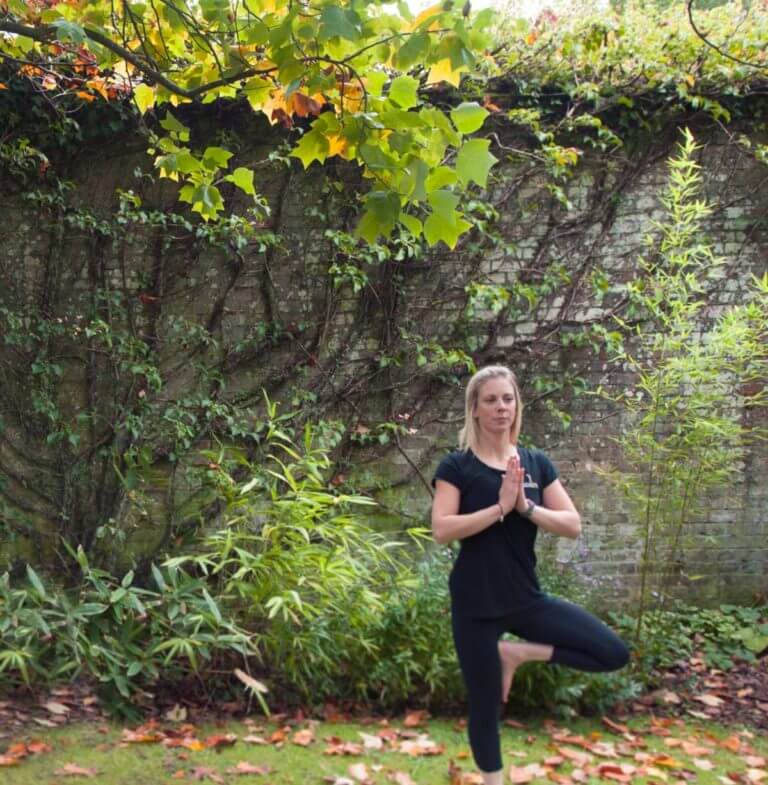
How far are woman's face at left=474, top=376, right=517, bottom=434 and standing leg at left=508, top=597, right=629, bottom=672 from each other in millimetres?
629

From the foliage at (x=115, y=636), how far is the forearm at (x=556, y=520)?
161 cm

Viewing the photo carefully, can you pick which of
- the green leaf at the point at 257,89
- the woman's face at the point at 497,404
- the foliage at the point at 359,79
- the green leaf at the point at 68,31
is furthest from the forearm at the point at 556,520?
the green leaf at the point at 68,31

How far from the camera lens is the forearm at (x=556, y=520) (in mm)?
2832

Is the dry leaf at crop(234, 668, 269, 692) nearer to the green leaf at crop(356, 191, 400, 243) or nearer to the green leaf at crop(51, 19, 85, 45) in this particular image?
the green leaf at crop(356, 191, 400, 243)

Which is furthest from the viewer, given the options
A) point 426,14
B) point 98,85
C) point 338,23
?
point 98,85

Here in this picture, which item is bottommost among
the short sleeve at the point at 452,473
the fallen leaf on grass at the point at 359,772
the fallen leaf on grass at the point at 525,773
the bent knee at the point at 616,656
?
the fallen leaf on grass at the point at 359,772

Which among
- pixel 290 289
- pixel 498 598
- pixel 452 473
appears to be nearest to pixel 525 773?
pixel 498 598

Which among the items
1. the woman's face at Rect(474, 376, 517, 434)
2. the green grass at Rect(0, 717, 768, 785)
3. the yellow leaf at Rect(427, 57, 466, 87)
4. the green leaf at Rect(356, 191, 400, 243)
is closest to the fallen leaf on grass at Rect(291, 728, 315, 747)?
the green grass at Rect(0, 717, 768, 785)

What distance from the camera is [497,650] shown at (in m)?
2.82

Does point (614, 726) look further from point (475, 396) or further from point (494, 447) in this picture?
point (475, 396)

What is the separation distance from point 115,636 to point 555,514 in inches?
87.6

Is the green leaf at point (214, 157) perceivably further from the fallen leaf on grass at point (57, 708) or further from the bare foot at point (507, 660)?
the fallen leaf on grass at point (57, 708)

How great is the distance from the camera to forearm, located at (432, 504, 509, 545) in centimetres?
277

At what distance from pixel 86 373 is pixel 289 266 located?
1.48m
